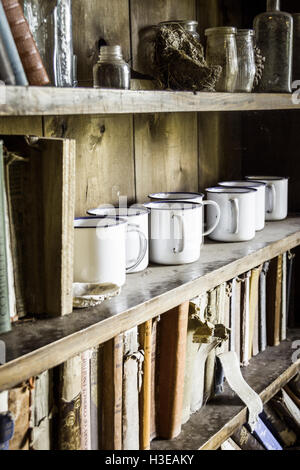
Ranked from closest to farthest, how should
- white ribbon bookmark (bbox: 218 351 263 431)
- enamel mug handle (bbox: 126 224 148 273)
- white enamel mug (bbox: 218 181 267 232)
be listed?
enamel mug handle (bbox: 126 224 148 273)
white ribbon bookmark (bbox: 218 351 263 431)
white enamel mug (bbox: 218 181 267 232)

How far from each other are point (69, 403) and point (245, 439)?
0.65m

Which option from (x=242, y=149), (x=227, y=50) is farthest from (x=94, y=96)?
(x=242, y=149)

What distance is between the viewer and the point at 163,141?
1.34m

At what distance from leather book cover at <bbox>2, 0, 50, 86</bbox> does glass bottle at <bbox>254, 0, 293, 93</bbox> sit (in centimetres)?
75

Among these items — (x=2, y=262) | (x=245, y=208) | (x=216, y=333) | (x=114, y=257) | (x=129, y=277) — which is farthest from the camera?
(x=245, y=208)

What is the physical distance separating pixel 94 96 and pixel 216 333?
1.90 ft

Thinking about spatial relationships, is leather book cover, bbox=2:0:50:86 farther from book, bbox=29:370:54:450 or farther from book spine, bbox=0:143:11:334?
book, bbox=29:370:54:450

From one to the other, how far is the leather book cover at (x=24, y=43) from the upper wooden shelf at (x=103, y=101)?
0.05 metres

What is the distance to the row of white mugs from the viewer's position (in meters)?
0.90

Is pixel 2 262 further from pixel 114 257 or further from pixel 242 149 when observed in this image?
pixel 242 149

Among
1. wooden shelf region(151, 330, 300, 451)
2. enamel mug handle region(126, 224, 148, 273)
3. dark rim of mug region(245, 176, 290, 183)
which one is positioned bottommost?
wooden shelf region(151, 330, 300, 451)

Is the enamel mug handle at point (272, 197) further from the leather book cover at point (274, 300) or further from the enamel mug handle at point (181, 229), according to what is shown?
the enamel mug handle at point (181, 229)

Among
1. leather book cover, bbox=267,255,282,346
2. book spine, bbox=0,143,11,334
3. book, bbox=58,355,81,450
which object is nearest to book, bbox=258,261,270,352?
leather book cover, bbox=267,255,282,346

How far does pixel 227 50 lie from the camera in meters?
1.18
